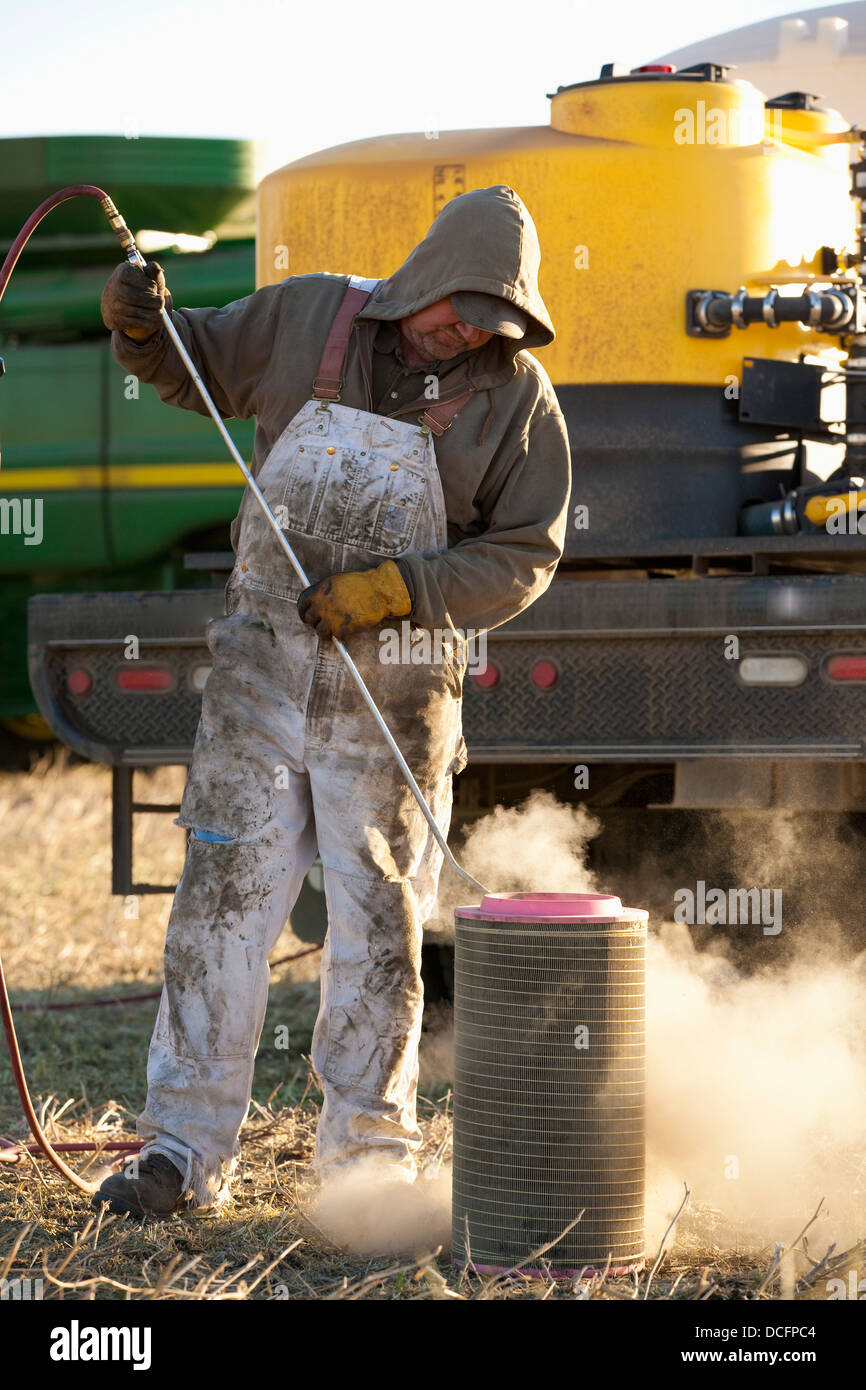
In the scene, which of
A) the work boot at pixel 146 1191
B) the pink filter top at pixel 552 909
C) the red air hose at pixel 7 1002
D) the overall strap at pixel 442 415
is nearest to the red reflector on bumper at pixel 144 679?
the red air hose at pixel 7 1002

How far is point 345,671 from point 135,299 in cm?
84

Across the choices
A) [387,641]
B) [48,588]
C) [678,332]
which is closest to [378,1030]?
[387,641]

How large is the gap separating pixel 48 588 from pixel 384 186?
343 centimetres

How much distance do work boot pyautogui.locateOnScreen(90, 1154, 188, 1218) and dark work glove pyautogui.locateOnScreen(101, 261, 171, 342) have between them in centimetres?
164

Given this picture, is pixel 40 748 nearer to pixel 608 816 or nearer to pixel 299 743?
pixel 608 816

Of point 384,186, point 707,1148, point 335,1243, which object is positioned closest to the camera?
point 335,1243

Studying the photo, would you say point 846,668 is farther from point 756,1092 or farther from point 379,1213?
point 379,1213

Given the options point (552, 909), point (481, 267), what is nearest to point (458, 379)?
point (481, 267)

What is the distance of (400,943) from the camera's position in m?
3.63

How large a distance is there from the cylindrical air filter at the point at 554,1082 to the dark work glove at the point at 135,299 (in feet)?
4.42

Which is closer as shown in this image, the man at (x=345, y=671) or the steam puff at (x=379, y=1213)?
the steam puff at (x=379, y=1213)

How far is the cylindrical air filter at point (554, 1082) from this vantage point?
3164mm

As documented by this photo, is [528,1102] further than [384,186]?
No

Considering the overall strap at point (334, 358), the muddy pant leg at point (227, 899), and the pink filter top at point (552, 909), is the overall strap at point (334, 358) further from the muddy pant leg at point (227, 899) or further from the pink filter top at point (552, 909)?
the pink filter top at point (552, 909)
